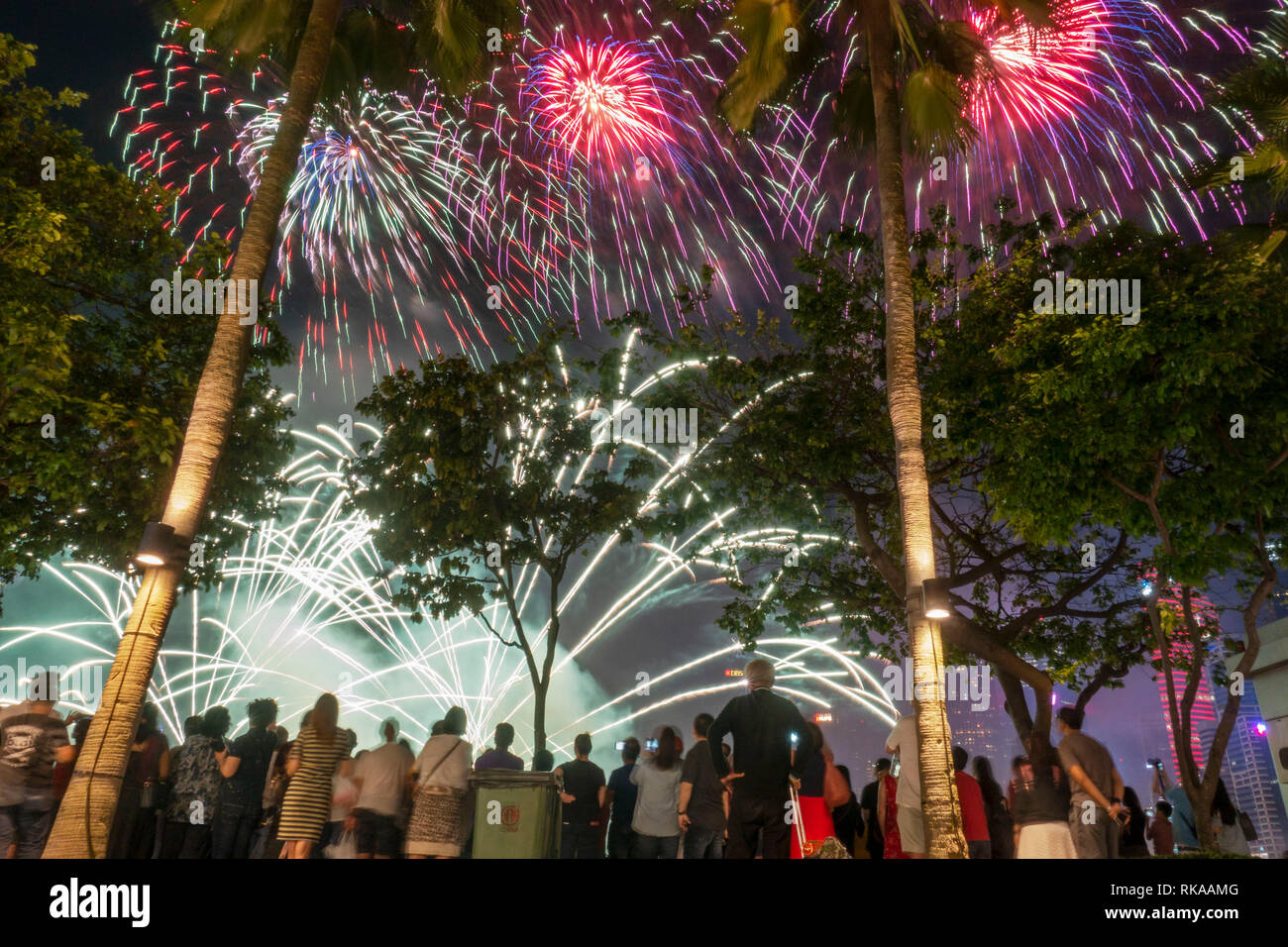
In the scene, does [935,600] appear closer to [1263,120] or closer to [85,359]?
[1263,120]

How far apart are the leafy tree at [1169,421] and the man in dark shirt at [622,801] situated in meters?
6.92

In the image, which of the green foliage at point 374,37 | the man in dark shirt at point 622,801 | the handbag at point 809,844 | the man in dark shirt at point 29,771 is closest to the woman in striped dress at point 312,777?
the man in dark shirt at point 29,771

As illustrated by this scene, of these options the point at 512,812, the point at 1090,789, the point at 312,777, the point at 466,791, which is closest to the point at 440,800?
the point at 466,791

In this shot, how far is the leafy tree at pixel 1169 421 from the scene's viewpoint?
10680 millimetres

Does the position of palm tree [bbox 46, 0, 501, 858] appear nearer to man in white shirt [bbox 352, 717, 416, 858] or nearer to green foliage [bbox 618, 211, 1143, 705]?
man in white shirt [bbox 352, 717, 416, 858]

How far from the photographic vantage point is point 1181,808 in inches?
448

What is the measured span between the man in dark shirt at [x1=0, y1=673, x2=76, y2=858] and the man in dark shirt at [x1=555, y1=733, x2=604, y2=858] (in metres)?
5.17

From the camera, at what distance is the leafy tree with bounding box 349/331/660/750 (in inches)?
688

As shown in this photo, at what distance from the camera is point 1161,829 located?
1171cm

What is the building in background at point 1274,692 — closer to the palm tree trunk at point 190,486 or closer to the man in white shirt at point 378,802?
the man in white shirt at point 378,802

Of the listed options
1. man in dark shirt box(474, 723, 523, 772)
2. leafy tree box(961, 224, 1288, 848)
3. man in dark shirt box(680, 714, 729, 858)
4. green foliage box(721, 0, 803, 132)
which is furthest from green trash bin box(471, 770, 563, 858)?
green foliage box(721, 0, 803, 132)
